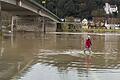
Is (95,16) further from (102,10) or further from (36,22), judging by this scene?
(36,22)

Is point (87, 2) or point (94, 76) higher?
point (87, 2)

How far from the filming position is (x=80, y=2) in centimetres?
17750

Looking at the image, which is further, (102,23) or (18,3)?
(102,23)

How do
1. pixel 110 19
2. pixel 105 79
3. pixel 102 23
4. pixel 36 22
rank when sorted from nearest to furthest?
pixel 105 79 → pixel 36 22 → pixel 102 23 → pixel 110 19

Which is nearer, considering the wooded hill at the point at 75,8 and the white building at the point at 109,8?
the wooded hill at the point at 75,8

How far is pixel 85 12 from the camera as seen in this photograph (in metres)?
178

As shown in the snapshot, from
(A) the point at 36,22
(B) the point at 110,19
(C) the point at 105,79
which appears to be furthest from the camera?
(B) the point at 110,19

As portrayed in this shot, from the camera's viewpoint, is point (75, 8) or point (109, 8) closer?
point (75, 8)

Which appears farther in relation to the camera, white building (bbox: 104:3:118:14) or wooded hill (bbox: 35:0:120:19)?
white building (bbox: 104:3:118:14)

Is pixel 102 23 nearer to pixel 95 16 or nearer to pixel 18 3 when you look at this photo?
pixel 95 16

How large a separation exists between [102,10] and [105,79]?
160195 millimetres

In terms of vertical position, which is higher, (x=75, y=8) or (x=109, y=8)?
(x=109, y=8)

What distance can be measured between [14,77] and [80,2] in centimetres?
16275

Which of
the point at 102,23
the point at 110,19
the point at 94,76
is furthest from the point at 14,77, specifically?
the point at 110,19
